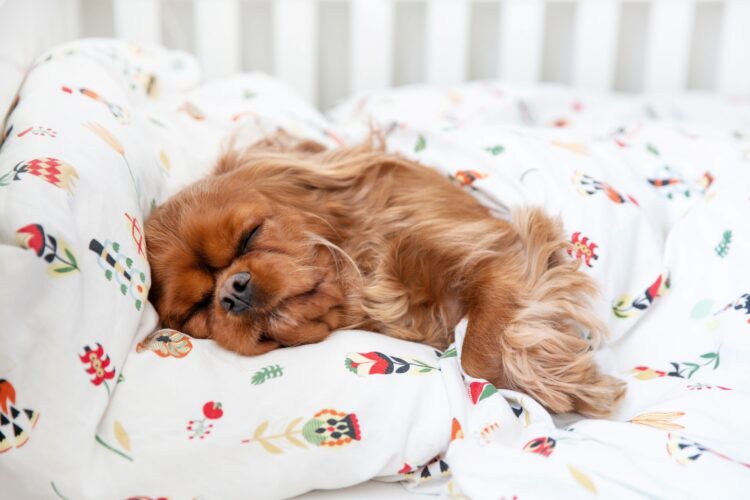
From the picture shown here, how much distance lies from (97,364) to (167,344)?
6.2 inches

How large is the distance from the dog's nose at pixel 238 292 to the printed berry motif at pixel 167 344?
Result: 104 mm

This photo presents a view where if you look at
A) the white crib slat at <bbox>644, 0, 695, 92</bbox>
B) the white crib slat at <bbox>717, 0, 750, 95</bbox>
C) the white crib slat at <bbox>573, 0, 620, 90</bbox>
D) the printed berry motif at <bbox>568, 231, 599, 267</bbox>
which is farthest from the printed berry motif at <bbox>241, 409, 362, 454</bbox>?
the white crib slat at <bbox>717, 0, 750, 95</bbox>

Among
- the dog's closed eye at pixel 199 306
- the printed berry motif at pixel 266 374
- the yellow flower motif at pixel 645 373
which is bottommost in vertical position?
the yellow flower motif at pixel 645 373

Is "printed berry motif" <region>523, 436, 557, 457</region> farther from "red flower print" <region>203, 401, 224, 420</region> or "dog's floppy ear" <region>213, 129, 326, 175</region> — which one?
"dog's floppy ear" <region>213, 129, 326, 175</region>

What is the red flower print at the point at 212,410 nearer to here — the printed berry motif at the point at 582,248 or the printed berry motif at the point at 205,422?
the printed berry motif at the point at 205,422

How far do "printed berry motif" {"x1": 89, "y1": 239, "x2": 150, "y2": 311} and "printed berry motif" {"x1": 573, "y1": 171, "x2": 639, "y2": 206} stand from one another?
Result: 0.91 metres

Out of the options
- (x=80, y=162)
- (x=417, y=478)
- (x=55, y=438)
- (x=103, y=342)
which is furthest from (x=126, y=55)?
(x=417, y=478)

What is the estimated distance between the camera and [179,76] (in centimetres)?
237

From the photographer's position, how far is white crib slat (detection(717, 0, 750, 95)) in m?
2.83

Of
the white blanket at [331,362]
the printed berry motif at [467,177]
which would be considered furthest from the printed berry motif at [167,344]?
the printed berry motif at [467,177]

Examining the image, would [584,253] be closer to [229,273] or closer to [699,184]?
[699,184]

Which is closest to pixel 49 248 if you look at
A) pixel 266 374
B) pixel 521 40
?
pixel 266 374

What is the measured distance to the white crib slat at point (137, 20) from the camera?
8.98 feet

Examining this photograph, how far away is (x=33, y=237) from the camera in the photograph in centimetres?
111
